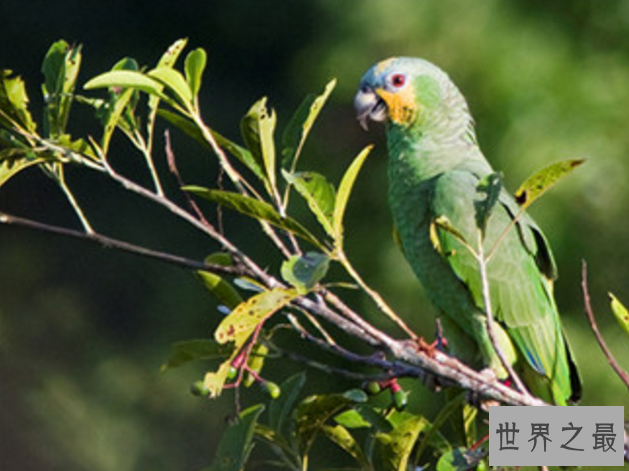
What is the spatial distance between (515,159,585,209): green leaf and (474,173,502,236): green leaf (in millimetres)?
16

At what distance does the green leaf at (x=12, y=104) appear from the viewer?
0.84 meters

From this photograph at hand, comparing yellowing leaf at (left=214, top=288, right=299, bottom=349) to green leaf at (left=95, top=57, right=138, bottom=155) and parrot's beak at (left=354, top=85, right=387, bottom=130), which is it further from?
parrot's beak at (left=354, top=85, right=387, bottom=130)

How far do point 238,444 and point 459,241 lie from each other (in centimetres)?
39

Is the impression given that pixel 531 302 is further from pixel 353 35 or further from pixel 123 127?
pixel 353 35

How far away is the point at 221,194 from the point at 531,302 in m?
0.56

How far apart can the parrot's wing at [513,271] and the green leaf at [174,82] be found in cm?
43

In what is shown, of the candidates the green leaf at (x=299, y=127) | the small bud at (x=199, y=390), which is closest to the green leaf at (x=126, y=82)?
the green leaf at (x=299, y=127)

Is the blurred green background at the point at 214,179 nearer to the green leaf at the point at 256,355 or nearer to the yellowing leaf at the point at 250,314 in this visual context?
the green leaf at the point at 256,355

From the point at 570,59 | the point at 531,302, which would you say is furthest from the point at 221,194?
the point at 570,59

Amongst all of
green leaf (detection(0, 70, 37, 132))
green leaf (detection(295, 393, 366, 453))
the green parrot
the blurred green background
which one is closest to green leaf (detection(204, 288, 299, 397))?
green leaf (detection(295, 393, 366, 453))

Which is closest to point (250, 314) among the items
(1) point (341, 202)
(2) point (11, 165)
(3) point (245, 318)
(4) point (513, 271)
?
(3) point (245, 318)

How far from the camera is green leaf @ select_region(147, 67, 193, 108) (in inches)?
32.6

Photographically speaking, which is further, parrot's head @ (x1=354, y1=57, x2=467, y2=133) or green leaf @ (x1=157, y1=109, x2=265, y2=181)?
parrot's head @ (x1=354, y1=57, x2=467, y2=133)

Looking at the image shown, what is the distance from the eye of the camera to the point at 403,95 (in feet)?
4.38
